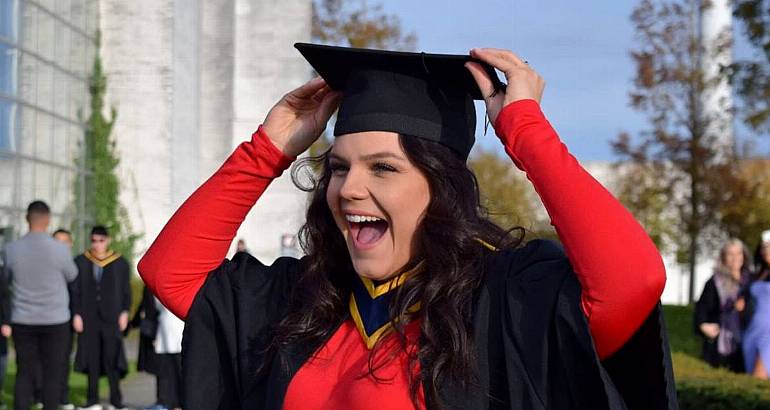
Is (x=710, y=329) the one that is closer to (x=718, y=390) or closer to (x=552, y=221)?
(x=718, y=390)

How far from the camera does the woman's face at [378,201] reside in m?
3.25

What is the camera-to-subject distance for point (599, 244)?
113 inches

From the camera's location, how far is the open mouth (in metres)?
3.28

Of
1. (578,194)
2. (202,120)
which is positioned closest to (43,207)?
(578,194)

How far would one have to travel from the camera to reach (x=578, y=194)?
2.93 m

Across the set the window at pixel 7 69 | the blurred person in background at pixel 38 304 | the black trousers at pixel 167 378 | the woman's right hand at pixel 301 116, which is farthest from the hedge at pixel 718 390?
the window at pixel 7 69

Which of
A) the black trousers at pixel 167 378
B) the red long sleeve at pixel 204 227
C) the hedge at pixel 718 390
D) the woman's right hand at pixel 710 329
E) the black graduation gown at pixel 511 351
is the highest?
the red long sleeve at pixel 204 227

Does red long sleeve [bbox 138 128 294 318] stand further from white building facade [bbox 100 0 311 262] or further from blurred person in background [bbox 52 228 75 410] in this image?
white building facade [bbox 100 0 311 262]

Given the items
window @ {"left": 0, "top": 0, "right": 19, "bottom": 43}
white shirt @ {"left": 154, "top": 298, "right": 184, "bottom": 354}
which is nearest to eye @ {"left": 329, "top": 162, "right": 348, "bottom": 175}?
white shirt @ {"left": 154, "top": 298, "right": 184, "bottom": 354}

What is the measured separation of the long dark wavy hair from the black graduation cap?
0.19ft

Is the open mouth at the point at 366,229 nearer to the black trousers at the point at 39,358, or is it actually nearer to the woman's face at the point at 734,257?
the woman's face at the point at 734,257

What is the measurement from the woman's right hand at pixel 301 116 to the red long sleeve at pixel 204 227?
0.04 m

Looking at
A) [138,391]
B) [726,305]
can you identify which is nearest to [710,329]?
A: [726,305]

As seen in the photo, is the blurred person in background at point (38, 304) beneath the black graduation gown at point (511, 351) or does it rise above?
beneath
